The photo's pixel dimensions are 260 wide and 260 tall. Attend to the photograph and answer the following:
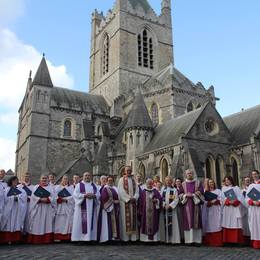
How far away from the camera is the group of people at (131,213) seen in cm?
1015

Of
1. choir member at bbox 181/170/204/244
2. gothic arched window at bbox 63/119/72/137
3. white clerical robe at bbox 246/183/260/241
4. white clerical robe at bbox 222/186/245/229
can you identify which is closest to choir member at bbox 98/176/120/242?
choir member at bbox 181/170/204/244

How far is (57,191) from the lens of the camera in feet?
37.2

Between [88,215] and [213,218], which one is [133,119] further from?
[88,215]

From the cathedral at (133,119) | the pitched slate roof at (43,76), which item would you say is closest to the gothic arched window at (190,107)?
the cathedral at (133,119)

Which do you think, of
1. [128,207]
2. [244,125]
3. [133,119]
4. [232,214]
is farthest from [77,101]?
[232,214]

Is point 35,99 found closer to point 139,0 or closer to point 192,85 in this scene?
point 192,85

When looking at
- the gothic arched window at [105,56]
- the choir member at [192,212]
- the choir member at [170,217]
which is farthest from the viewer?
the gothic arched window at [105,56]

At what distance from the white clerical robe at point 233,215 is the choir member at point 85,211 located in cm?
415

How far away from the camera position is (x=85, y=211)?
33.4 ft

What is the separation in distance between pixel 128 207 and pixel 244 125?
18.5 meters

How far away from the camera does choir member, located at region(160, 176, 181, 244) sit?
1089 centimetres

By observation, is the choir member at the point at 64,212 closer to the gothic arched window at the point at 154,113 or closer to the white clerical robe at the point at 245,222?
the white clerical robe at the point at 245,222

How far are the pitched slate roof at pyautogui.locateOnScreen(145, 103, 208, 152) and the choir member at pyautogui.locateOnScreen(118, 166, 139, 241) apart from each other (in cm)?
1248

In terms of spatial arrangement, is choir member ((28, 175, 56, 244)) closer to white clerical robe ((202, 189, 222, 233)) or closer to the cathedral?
white clerical robe ((202, 189, 222, 233))
